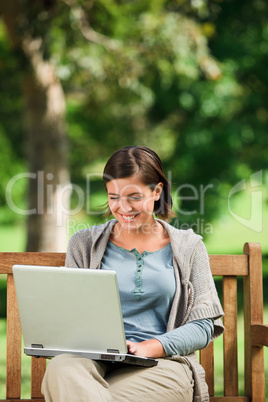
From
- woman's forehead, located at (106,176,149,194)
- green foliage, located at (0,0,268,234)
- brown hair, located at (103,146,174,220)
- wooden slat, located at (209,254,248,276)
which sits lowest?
wooden slat, located at (209,254,248,276)

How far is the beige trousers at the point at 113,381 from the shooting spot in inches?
92.3

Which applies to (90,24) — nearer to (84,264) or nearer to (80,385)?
(84,264)

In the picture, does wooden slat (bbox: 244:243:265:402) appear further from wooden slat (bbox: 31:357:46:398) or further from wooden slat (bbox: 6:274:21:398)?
wooden slat (bbox: 6:274:21:398)

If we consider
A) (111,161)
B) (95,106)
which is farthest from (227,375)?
(95,106)

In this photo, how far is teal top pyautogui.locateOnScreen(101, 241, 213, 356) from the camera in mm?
2654

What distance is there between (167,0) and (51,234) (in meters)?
4.44

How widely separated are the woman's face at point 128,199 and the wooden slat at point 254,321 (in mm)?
564

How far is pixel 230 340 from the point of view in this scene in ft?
10.1

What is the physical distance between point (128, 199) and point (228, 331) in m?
0.80

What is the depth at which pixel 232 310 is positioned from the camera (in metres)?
3.10

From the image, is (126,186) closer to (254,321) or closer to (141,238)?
(141,238)

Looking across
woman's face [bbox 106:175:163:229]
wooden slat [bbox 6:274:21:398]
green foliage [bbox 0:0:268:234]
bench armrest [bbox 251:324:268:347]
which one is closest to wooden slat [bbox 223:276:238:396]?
bench armrest [bbox 251:324:268:347]

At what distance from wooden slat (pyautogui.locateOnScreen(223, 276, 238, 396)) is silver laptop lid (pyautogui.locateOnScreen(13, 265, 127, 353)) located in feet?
2.59

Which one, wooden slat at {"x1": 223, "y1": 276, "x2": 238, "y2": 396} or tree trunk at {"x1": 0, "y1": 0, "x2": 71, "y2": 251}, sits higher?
tree trunk at {"x1": 0, "y1": 0, "x2": 71, "y2": 251}
